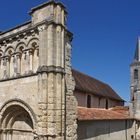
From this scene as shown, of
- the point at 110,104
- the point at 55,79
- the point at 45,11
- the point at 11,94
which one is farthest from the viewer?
the point at 110,104

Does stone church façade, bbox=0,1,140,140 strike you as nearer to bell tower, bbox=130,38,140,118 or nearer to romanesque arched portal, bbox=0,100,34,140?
romanesque arched portal, bbox=0,100,34,140

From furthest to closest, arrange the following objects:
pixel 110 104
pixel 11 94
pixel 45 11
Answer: pixel 110 104 → pixel 11 94 → pixel 45 11

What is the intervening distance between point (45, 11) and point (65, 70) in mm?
3289

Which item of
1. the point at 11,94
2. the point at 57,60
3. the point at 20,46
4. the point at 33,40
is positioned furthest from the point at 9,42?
the point at 57,60

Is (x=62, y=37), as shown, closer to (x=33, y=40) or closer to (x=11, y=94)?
(x=33, y=40)

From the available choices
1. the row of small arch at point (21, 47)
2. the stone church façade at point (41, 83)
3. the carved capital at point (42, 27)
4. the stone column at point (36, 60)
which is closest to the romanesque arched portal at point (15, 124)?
the stone church façade at point (41, 83)

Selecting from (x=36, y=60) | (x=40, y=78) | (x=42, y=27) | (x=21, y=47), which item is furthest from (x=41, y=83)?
(x=21, y=47)

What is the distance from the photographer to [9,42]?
13680 mm

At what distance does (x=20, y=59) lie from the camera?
519 inches

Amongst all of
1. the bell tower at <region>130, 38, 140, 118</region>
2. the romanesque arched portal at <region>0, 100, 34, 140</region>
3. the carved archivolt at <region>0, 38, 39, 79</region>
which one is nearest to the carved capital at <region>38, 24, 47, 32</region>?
the carved archivolt at <region>0, 38, 39, 79</region>

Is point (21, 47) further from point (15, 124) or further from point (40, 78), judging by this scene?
point (15, 124)

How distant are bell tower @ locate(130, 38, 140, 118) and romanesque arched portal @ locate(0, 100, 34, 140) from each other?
47.9ft

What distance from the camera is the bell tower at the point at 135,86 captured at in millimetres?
24734

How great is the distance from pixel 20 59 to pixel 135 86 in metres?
17.9
